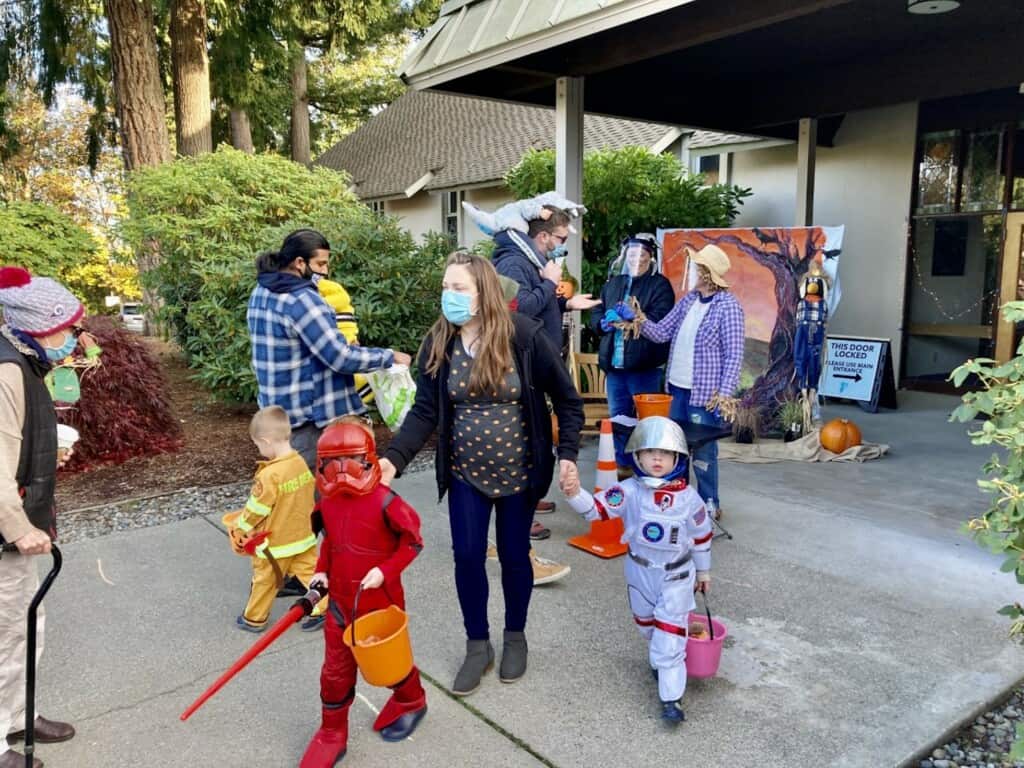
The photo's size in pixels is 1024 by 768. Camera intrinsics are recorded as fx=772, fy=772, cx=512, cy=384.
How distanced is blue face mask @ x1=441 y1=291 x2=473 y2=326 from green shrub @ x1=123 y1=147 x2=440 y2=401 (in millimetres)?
4712

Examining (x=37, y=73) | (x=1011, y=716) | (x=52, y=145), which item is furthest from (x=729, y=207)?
(x=52, y=145)

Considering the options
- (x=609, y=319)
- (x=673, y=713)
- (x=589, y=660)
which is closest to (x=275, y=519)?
(x=589, y=660)

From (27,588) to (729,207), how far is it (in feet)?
31.0

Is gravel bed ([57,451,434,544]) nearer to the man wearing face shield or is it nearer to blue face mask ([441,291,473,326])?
the man wearing face shield

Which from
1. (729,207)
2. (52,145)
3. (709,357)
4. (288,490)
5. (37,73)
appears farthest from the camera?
(52,145)

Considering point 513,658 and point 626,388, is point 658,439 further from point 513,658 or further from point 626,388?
point 626,388

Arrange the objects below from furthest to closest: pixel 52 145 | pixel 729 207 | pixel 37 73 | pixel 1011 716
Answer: pixel 52 145
pixel 37 73
pixel 729 207
pixel 1011 716

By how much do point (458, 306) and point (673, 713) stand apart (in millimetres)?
1689

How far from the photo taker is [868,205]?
10.1 metres

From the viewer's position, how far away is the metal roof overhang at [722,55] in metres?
5.60

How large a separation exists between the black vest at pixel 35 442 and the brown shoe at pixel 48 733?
761 mm

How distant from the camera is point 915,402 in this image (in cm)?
930

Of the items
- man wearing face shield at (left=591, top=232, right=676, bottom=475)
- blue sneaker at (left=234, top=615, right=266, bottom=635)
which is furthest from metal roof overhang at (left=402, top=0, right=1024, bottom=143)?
blue sneaker at (left=234, top=615, right=266, bottom=635)

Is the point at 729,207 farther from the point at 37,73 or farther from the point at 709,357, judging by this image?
the point at 37,73
